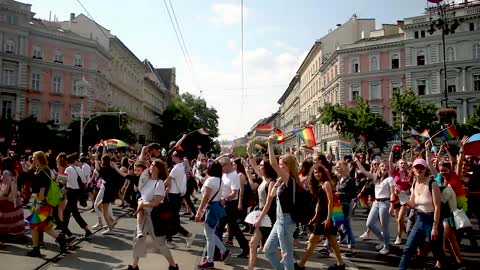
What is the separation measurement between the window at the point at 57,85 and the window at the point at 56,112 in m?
1.71

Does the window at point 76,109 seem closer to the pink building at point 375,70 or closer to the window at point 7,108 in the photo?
the window at point 7,108

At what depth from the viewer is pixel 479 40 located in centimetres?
5062

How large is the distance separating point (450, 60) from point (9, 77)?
5145 centimetres

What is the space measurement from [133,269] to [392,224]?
31.8 ft

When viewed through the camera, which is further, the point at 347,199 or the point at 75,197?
the point at 75,197

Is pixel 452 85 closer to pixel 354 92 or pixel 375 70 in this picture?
pixel 375 70

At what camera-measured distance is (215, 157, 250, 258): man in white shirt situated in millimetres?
8570

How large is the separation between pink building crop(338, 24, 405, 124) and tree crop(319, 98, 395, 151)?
11.7 metres

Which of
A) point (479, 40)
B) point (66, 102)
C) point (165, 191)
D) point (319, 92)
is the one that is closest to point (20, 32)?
point (66, 102)

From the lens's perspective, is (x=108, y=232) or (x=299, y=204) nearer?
(x=299, y=204)

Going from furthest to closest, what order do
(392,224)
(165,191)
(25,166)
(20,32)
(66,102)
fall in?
(66,102)
(20,32)
(25,166)
(392,224)
(165,191)

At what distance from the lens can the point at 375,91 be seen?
56562 millimetres

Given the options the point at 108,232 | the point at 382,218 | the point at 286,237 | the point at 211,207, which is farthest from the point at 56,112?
the point at 286,237

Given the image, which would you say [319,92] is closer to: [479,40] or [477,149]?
[479,40]
